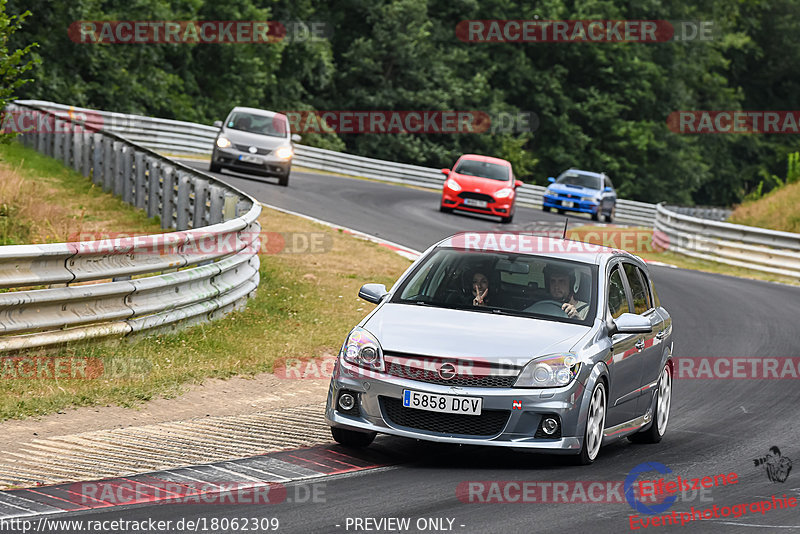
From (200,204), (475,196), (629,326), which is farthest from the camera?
(475,196)

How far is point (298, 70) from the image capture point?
56250mm

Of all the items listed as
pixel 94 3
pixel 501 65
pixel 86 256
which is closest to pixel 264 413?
pixel 86 256

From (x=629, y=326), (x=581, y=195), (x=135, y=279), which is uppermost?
(x=629, y=326)

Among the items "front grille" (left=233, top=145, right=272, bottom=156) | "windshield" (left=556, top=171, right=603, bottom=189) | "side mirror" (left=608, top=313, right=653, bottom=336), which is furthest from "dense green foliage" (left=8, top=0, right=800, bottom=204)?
"side mirror" (left=608, top=313, right=653, bottom=336)

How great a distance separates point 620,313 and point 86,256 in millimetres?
4371

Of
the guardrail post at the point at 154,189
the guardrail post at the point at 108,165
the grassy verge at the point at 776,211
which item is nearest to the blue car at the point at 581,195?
the grassy verge at the point at 776,211

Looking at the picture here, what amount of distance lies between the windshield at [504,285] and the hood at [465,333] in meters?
0.23

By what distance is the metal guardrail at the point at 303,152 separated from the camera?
39156 millimetres

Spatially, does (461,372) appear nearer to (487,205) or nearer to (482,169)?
(487,205)

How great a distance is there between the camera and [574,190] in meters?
40.0

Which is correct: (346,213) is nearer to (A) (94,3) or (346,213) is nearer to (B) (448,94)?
(A) (94,3)

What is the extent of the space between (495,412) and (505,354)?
38cm

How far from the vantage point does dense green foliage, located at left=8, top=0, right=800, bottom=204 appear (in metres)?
48.0

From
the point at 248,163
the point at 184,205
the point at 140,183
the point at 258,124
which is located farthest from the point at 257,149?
the point at 184,205
